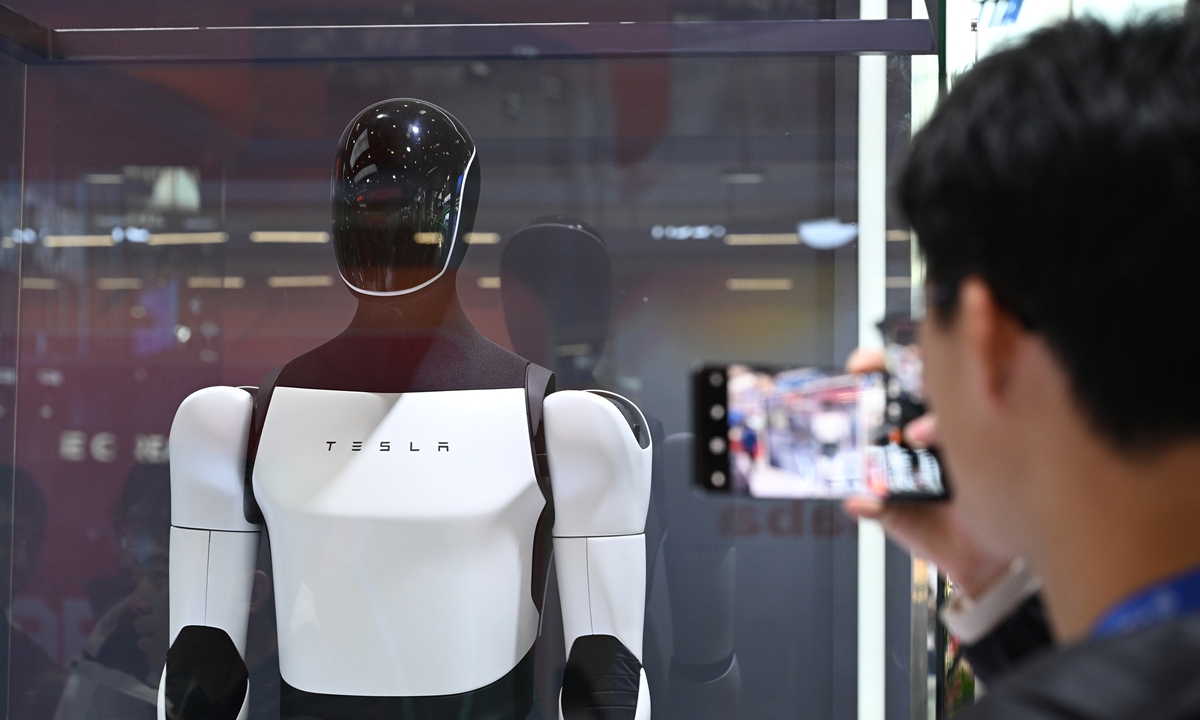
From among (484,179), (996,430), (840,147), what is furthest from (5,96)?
(996,430)

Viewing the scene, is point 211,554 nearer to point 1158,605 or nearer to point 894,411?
point 894,411

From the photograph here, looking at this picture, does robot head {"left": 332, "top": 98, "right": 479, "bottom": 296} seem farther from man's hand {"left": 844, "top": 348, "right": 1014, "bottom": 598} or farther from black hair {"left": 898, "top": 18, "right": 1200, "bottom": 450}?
black hair {"left": 898, "top": 18, "right": 1200, "bottom": 450}

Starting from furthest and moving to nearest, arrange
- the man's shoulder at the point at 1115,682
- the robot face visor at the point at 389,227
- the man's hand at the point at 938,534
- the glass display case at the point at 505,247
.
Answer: the glass display case at the point at 505,247
the robot face visor at the point at 389,227
the man's hand at the point at 938,534
the man's shoulder at the point at 1115,682

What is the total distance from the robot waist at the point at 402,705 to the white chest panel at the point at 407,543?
0.01 meters

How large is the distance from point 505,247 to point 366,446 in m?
0.35

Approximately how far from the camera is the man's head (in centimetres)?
41

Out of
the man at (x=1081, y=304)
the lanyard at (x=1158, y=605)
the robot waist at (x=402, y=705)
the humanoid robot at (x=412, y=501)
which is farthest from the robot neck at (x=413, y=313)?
the lanyard at (x=1158, y=605)

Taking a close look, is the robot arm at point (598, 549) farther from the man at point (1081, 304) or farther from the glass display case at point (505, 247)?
the man at point (1081, 304)

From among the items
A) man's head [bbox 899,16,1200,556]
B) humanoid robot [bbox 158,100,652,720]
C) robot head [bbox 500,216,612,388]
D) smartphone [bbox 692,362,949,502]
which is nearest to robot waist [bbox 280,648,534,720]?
humanoid robot [bbox 158,100,652,720]

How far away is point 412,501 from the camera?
1.11 m

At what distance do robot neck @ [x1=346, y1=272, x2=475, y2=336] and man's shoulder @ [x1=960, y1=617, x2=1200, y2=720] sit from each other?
0.89 meters

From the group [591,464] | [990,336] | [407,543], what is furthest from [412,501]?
[990,336]

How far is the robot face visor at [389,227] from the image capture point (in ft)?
3.62

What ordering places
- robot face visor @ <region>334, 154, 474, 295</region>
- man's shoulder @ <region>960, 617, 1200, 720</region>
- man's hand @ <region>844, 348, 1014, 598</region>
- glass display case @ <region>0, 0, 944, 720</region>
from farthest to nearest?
glass display case @ <region>0, 0, 944, 720</region>, robot face visor @ <region>334, 154, 474, 295</region>, man's hand @ <region>844, 348, 1014, 598</region>, man's shoulder @ <region>960, 617, 1200, 720</region>
